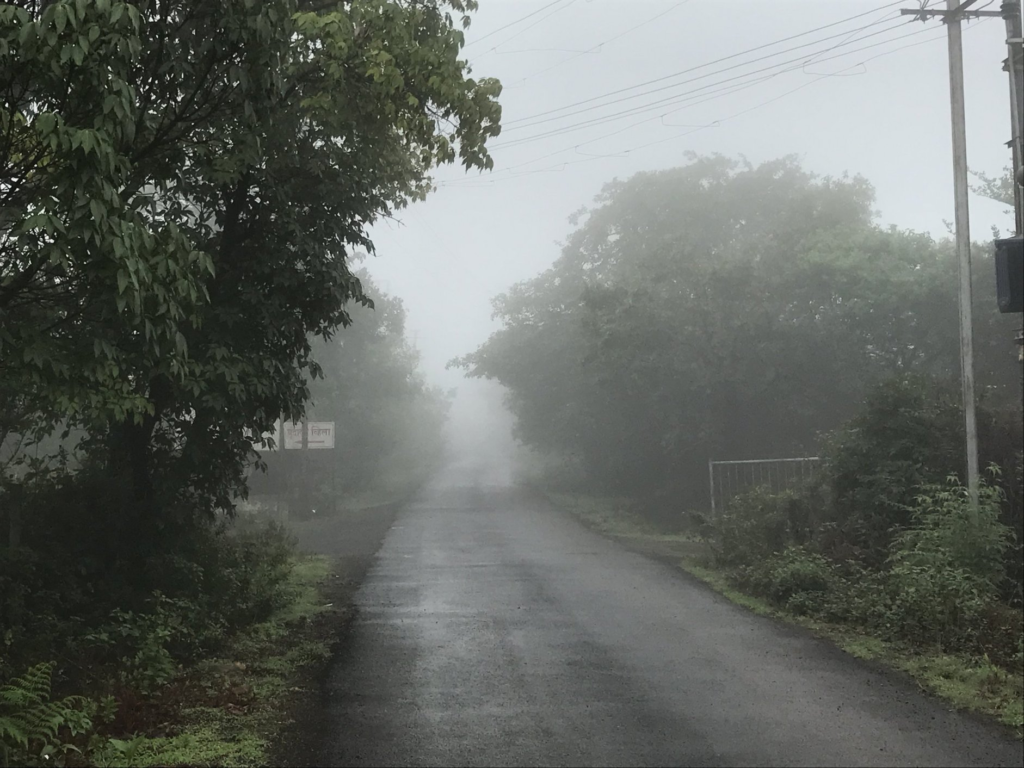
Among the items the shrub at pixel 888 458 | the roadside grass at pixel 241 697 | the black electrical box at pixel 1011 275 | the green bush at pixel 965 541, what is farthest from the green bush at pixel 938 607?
the roadside grass at pixel 241 697

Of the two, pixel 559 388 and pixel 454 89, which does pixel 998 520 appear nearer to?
pixel 454 89

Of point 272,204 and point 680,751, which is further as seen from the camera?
point 272,204

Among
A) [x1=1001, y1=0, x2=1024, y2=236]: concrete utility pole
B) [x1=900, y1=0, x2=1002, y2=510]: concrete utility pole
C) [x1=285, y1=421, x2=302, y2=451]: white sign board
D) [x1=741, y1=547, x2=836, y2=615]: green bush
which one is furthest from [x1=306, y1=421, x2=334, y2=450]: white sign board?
[x1=1001, y1=0, x2=1024, y2=236]: concrete utility pole

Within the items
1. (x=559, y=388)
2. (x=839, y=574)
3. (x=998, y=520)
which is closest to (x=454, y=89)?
(x=839, y=574)

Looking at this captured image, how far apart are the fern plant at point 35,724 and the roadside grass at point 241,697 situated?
1.52 ft

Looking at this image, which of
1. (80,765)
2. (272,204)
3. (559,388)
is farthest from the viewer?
(559,388)

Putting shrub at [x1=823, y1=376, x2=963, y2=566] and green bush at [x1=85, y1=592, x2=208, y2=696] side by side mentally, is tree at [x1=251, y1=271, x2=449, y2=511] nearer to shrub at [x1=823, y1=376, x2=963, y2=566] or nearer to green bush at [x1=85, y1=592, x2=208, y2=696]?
shrub at [x1=823, y1=376, x2=963, y2=566]

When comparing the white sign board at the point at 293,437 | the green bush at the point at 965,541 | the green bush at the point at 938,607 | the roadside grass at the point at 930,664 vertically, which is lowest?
the roadside grass at the point at 930,664

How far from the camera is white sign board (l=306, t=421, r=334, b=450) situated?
30641mm

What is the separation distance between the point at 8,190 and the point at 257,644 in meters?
5.18

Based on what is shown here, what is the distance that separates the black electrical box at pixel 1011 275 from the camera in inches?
189

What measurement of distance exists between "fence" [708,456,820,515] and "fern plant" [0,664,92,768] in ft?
44.9

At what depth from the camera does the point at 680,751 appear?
20.2 feet

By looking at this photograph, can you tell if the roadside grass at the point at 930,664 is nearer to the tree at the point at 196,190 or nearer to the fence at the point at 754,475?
the fence at the point at 754,475
